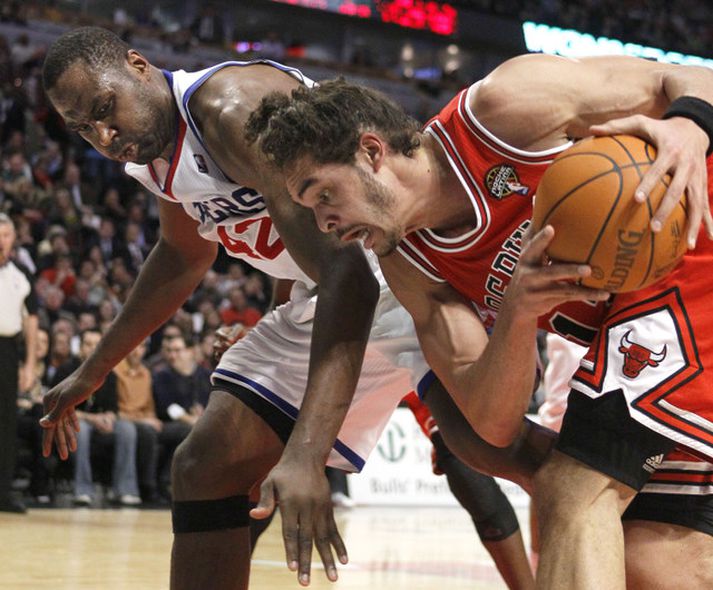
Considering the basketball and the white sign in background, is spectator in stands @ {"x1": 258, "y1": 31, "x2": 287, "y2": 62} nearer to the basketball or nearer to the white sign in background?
the white sign in background

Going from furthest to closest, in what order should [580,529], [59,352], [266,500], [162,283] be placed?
[59,352] → [162,283] → [580,529] → [266,500]

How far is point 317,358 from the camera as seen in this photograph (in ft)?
8.52

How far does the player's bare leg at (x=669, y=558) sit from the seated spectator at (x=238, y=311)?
29.9ft

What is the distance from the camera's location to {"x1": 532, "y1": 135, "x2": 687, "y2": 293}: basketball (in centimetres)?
230

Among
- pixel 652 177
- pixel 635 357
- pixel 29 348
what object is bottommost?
Result: pixel 29 348

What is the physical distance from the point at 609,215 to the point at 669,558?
36.3 inches

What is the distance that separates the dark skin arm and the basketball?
503 millimetres

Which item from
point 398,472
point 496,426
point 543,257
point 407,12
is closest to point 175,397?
point 398,472

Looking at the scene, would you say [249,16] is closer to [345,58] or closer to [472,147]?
[345,58]

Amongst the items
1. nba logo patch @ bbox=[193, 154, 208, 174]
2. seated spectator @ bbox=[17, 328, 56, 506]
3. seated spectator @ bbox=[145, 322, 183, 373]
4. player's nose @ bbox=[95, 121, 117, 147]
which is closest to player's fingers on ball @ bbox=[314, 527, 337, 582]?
nba logo patch @ bbox=[193, 154, 208, 174]

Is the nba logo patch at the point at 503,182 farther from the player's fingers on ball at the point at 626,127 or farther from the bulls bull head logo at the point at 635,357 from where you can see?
the bulls bull head logo at the point at 635,357

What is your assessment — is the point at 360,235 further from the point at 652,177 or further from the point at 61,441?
the point at 61,441

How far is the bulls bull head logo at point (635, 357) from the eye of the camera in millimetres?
2600

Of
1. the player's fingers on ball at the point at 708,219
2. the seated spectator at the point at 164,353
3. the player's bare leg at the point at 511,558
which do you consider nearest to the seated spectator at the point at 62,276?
the seated spectator at the point at 164,353
